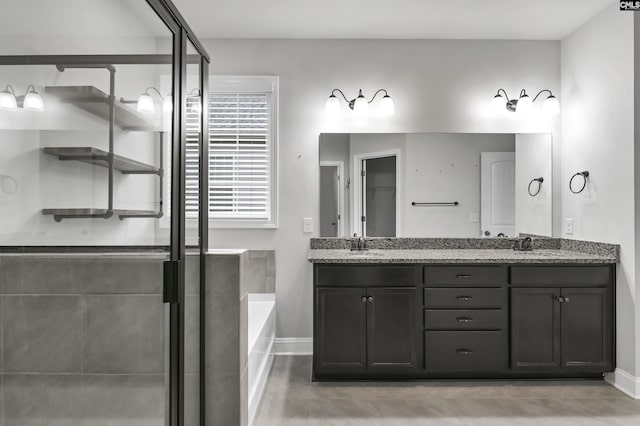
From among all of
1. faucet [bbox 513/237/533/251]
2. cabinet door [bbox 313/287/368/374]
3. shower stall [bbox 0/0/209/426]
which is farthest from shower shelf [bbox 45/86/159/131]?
faucet [bbox 513/237/533/251]

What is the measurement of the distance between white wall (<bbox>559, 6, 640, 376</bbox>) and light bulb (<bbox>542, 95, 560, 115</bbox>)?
0.34 ft

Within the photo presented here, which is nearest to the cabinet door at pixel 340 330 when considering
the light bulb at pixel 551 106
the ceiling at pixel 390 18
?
the ceiling at pixel 390 18

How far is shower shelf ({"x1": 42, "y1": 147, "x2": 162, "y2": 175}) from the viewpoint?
0.96 m

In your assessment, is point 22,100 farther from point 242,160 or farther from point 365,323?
point 242,160

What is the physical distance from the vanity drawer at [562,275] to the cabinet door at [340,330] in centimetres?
109

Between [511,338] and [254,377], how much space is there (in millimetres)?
1740

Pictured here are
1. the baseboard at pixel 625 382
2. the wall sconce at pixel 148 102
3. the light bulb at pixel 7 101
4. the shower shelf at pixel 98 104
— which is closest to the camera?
the light bulb at pixel 7 101

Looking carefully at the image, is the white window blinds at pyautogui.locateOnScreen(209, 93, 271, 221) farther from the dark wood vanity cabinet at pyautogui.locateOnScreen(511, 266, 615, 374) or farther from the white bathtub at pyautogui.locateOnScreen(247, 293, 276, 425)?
the dark wood vanity cabinet at pyautogui.locateOnScreen(511, 266, 615, 374)

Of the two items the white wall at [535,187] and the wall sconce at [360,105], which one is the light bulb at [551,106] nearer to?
the white wall at [535,187]

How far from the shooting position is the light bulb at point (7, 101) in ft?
2.57

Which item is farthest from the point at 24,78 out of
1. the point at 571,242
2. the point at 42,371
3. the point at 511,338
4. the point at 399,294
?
the point at 571,242

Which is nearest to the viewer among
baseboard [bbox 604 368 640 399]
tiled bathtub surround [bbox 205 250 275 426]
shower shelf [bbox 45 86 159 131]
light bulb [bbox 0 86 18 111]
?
light bulb [bbox 0 86 18 111]

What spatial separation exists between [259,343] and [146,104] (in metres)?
1.73

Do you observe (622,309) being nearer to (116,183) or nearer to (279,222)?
(279,222)
